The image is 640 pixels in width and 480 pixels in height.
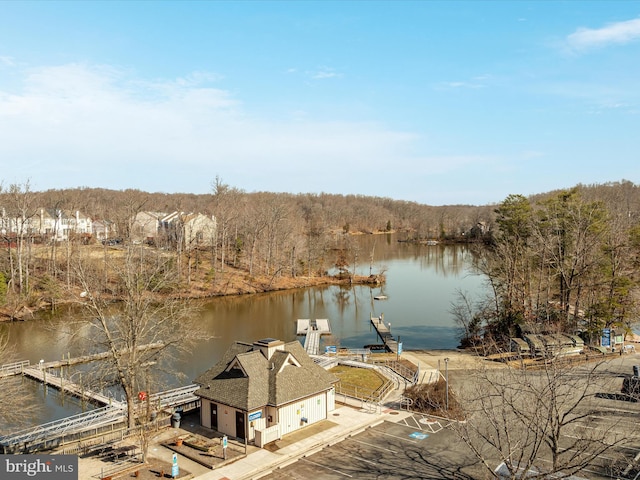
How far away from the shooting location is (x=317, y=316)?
199ft

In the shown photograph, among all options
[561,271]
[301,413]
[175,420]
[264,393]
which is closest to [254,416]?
[264,393]

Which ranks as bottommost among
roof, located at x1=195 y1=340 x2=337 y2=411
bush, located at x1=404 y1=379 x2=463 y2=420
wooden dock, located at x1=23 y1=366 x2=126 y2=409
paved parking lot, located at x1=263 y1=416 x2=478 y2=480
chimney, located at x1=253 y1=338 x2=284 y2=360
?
wooden dock, located at x1=23 y1=366 x2=126 y2=409

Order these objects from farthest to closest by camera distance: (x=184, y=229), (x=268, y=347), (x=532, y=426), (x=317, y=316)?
(x=184, y=229), (x=317, y=316), (x=268, y=347), (x=532, y=426)

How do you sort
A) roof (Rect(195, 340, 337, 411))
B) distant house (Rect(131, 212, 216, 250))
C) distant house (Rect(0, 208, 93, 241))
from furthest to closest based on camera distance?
distant house (Rect(131, 212, 216, 250)), distant house (Rect(0, 208, 93, 241)), roof (Rect(195, 340, 337, 411))

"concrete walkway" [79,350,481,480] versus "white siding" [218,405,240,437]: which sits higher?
"white siding" [218,405,240,437]

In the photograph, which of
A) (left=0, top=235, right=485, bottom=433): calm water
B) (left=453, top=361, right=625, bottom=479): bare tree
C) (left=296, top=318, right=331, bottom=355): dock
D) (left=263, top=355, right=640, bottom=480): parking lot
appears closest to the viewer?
(left=453, top=361, right=625, bottom=479): bare tree

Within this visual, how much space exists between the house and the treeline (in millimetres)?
22471

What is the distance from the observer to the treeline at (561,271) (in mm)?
42562

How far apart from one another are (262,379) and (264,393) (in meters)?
0.96

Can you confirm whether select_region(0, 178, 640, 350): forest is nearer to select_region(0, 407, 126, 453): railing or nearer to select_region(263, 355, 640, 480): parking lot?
select_region(0, 407, 126, 453): railing

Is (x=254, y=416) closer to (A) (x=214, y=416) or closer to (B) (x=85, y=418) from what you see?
(A) (x=214, y=416)

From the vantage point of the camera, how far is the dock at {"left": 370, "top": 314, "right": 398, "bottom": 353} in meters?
45.0

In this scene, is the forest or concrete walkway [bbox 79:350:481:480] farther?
the forest

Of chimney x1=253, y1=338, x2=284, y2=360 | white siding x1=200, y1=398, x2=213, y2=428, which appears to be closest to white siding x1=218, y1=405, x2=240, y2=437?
white siding x1=200, y1=398, x2=213, y2=428
